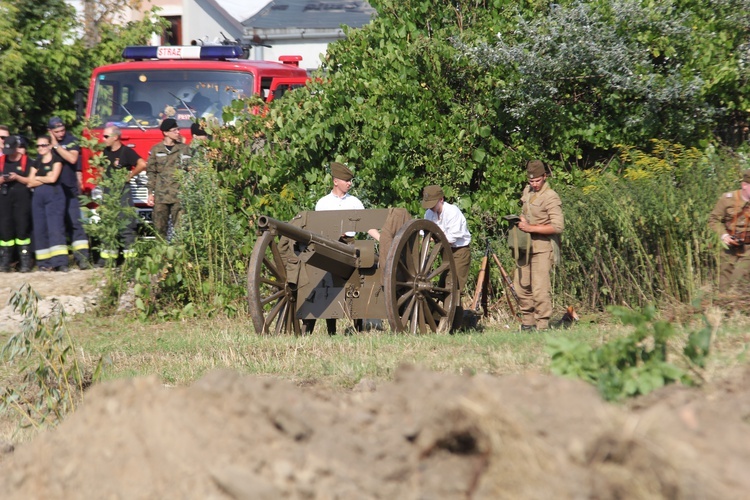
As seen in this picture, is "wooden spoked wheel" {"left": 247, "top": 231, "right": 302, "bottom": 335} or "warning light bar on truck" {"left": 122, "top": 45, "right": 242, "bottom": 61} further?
"warning light bar on truck" {"left": 122, "top": 45, "right": 242, "bottom": 61}

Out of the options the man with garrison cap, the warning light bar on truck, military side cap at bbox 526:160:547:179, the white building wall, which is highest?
the white building wall

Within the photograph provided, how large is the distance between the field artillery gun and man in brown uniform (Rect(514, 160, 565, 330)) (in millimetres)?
801

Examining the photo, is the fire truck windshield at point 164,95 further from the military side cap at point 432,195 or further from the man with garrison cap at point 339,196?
the military side cap at point 432,195

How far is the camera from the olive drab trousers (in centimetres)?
1096

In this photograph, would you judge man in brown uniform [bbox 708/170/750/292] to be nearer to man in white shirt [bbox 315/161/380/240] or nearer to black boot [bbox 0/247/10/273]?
man in white shirt [bbox 315/161/380/240]

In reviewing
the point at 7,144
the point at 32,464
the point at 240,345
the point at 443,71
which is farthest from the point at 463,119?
the point at 32,464

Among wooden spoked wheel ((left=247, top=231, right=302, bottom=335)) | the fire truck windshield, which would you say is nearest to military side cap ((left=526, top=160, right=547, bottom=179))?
wooden spoked wheel ((left=247, top=231, right=302, bottom=335))

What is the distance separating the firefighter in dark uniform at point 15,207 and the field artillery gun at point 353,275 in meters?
4.94

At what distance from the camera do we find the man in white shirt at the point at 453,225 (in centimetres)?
1116

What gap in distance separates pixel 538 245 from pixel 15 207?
7.20 meters

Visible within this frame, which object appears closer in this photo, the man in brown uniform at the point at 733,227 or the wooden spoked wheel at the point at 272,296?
the wooden spoked wheel at the point at 272,296

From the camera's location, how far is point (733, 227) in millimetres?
10281

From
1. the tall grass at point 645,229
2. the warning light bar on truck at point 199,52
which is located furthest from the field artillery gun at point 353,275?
the warning light bar on truck at point 199,52

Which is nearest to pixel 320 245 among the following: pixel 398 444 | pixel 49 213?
pixel 49 213
